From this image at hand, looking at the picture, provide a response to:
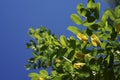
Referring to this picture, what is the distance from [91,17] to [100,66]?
275mm

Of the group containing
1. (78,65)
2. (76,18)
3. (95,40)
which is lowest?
(78,65)

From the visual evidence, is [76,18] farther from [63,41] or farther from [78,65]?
[78,65]

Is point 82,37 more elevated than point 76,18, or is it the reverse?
point 76,18

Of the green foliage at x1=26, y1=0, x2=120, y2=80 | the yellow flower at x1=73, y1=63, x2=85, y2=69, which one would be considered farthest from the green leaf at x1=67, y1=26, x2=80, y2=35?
the yellow flower at x1=73, y1=63, x2=85, y2=69

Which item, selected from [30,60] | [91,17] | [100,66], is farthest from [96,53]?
[30,60]

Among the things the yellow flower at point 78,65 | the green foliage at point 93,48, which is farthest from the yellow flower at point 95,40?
the yellow flower at point 78,65

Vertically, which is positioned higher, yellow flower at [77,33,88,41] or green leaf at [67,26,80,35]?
green leaf at [67,26,80,35]

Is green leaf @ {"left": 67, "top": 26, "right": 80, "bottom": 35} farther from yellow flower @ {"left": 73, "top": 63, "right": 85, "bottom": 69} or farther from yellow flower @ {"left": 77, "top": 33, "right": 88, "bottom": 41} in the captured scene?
yellow flower @ {"left": 73, "top": 63, "right": 85, "bottom": 69}

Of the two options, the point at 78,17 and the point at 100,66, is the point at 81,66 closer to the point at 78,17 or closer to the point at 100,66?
the point at 100,66

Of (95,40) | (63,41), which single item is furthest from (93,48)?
(63,41)

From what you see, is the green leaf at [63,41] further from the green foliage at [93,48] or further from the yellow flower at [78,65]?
the yellow flower at [78,65]

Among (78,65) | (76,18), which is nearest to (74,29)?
(76,18)

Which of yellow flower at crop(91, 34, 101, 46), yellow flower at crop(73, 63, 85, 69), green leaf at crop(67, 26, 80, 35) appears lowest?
yellow flower at crop(73, 63, 85, 69)

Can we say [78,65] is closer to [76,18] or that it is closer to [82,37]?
[82,37]
